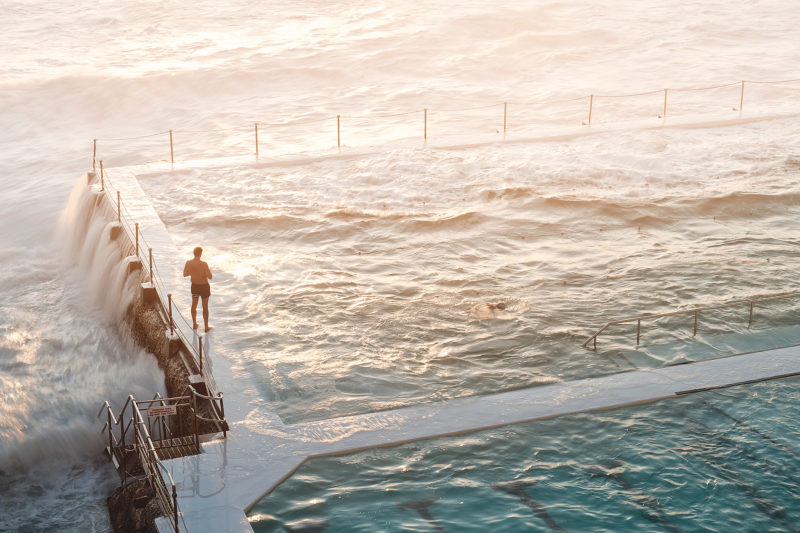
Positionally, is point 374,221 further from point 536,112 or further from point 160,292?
point 536,112

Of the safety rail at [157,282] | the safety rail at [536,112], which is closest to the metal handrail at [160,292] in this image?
the safety rail at [157,282]

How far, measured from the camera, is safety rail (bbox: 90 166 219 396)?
10594 millimetres

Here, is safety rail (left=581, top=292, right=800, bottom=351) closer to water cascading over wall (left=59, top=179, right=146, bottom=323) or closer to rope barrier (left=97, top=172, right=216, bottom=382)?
rope barrier (left=97, top=172, right=216, bottom=382)

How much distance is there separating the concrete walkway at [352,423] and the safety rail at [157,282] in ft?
0.57

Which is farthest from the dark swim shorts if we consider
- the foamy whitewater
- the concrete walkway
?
the concrete walkway

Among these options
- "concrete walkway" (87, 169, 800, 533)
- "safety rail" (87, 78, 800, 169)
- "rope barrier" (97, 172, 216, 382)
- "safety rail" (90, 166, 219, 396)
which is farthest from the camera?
"safety rail" (87, 78, 800, 169)

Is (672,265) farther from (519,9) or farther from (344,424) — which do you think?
(519,9)

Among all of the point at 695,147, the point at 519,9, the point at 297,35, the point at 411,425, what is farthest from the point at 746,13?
the point at 411,425

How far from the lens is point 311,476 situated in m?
8.59

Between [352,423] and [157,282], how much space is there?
18.5 feet

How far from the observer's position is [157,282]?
13.9 m

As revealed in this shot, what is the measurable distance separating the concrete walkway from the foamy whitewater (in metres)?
0.36

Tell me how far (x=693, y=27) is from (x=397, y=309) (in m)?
39.1

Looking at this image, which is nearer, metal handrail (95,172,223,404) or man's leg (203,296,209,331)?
metal handrail (95,172,223,404)
